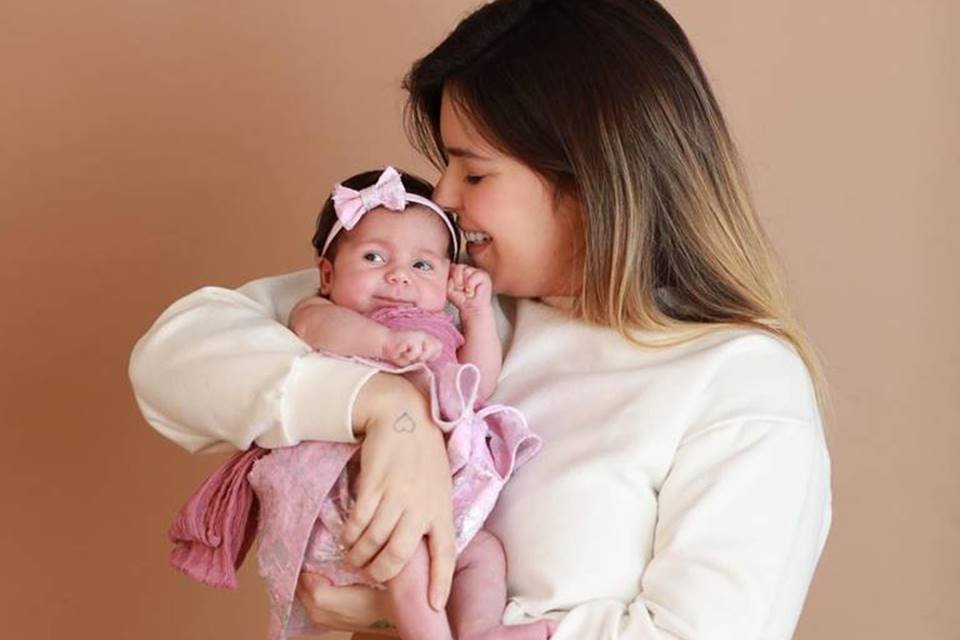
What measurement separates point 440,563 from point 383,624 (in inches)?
6.3

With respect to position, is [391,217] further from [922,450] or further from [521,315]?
[922,450]

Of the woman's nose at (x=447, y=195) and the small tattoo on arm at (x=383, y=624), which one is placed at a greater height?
the woman's nose at (x=447, y=195)

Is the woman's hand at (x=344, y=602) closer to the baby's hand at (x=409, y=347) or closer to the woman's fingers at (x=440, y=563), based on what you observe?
the woman's fingers at (x=440, y=563)

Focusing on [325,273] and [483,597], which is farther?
[325,273]

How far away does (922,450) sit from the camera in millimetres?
2850

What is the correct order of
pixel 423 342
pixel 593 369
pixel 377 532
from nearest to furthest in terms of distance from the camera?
pixel 377 532 → pixel 423 342 → pixel 593 369

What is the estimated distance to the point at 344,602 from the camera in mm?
1858

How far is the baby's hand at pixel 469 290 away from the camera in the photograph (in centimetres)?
199

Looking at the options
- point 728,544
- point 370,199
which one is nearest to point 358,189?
point 370,199

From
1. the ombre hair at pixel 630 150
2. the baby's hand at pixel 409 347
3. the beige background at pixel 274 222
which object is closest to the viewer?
the baby's hand at pixel 409 347

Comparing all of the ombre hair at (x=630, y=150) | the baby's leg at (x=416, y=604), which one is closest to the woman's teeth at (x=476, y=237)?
the ombre hair at (x=630, y=150)

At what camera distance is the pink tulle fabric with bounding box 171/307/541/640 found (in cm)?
181

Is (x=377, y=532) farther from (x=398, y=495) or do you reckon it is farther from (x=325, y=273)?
(x=325, y=273)

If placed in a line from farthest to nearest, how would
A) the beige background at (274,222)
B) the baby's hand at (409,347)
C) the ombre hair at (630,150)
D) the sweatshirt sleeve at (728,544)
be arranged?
1. the beige background at (274,222)
2. the ombre hair at (630,150)
3. the baby's hand at (409,347)
4. the sweatshirt sleeve at (728,544)
